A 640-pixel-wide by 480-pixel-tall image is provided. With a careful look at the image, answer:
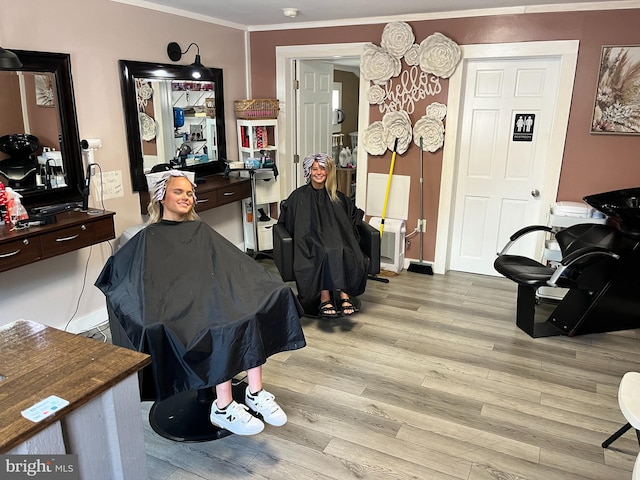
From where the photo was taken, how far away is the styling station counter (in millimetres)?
2363

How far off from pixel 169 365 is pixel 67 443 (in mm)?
685

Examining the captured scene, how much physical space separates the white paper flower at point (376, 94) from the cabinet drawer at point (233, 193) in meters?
1.36

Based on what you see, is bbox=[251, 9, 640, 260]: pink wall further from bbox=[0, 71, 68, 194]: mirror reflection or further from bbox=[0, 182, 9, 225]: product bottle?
bbox=[0, 182, 9, 225]: product bottle

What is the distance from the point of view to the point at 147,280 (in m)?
2.02

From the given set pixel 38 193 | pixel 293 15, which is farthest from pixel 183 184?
pixel 293 15

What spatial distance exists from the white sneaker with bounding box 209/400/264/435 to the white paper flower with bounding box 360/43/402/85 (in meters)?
3.04

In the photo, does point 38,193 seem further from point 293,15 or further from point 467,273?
point 467,273

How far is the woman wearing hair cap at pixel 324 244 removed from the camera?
10.7 feet

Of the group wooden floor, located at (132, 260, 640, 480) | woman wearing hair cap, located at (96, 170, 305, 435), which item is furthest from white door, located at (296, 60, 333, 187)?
woman wearing hair cap, located at (96, 170, 305, 435)

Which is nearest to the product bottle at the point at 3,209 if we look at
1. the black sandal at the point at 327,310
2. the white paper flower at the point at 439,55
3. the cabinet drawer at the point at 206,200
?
the cabinet drawer at the point at 206,200

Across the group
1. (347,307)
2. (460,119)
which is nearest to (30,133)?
(347,307)

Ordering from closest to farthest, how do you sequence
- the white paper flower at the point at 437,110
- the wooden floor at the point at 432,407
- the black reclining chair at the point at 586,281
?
1. the wooden floor at the point at 432,407
2. the black reclining chair at the point at 586,281
3. the white paper flower at the point at 437,110

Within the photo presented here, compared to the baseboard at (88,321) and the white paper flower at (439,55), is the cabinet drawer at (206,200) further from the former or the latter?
the white paper flower at (439,55)

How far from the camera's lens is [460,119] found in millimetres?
4047
